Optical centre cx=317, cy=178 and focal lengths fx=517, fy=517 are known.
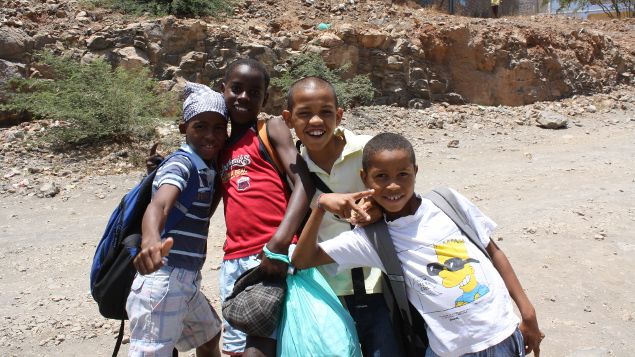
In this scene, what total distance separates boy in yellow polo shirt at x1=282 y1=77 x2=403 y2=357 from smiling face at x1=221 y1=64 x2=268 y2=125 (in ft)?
0.65

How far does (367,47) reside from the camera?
11078 millimetres

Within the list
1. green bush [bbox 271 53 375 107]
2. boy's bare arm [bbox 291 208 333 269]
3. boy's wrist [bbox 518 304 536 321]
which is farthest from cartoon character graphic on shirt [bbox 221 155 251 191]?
green bush [bbox 271 53 375 107]

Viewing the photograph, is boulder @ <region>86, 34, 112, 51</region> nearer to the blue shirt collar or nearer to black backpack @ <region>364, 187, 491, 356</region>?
the blue shirt collar

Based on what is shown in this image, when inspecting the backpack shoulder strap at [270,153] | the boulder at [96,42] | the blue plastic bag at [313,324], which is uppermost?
the boulder at [96,42]

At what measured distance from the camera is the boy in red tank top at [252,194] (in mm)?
1778

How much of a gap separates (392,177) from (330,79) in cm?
879

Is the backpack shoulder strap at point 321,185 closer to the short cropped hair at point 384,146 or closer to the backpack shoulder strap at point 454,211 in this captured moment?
the short cropped hair at point 384,146

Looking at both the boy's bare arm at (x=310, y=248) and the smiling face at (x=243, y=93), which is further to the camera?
the smiling face at (x=243, y=93)

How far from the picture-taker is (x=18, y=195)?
20.7 feet

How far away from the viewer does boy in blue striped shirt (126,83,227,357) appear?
5.92 feet

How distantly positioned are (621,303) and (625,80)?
12.9m

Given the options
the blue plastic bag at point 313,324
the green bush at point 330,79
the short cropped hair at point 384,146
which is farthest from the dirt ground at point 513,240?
the green bush at point 330,79

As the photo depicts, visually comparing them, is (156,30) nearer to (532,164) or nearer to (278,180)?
(532,164)

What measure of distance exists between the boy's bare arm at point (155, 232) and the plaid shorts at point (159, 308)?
20 cm
